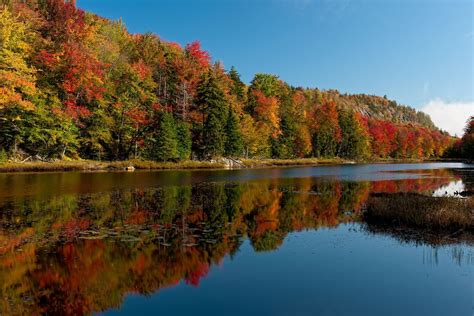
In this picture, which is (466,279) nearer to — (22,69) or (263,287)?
(263,287)

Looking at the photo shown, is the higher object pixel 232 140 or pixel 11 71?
pixel 11 71

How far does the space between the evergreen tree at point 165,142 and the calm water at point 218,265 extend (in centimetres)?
3970

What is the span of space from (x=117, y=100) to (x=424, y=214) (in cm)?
5547

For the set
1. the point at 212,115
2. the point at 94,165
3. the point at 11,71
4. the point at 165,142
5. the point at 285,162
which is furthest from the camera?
the point at 285,162

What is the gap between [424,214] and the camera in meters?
16.4

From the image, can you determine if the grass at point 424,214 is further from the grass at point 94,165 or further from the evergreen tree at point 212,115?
the evergreen tree at point 212,115

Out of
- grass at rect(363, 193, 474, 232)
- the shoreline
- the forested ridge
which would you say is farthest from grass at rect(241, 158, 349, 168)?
grass at rect(363, 193, 474, 232)

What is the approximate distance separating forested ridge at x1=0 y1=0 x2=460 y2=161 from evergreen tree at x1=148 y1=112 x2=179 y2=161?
0.17 meters

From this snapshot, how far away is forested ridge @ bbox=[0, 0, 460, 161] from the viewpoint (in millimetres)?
48500

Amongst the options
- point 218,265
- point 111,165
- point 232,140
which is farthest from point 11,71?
point 218,265

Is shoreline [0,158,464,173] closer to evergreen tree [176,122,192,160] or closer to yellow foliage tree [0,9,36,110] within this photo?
evergreen tree [176,122,192,160]

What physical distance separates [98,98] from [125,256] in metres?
49.7

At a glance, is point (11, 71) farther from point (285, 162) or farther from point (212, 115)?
point (285, 162)

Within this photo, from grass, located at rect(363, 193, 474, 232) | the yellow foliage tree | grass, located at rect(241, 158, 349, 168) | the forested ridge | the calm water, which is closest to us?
the calm water
